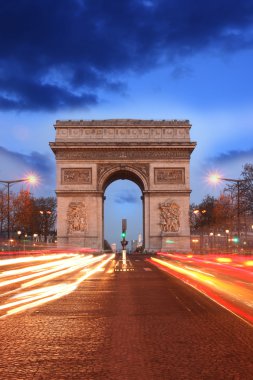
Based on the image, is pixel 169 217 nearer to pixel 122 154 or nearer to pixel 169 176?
pixel 169 176

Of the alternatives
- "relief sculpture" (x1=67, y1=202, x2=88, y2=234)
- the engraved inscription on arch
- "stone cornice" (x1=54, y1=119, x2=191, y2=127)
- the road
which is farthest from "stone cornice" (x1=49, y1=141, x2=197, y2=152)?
the road

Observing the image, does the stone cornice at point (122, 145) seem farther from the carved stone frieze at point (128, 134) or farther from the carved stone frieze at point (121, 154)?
the carved stone frieze at point (128, 134)

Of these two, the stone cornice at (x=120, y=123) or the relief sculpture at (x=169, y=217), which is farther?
the stone cornice at (x=120, y=123)

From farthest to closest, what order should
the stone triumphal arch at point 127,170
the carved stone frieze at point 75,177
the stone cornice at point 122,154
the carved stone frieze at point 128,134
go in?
1. the carved stone frieze at point 128,134
2. the stone cornice at point 122,154
3. the carved stone frieze at point 75,177
4. the stone triumphal arch at point 127,170

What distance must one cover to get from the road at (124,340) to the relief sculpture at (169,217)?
53.5 metres

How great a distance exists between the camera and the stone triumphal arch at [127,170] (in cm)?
Answer: 6756

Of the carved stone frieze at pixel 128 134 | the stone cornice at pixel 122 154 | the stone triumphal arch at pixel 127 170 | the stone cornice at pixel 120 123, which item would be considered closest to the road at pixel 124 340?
the stone triumphal arch at pixel 127 170

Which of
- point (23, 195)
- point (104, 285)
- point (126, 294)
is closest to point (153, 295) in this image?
point (126, 294)

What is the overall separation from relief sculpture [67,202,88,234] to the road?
2104 inches

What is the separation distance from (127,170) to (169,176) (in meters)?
4.60

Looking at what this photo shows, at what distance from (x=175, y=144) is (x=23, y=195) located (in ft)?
125

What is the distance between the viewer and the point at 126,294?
15016 mm

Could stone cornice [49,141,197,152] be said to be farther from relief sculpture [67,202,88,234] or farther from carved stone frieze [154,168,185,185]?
relief sculpture [67,202,88,234]

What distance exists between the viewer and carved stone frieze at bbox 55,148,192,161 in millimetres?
68312
